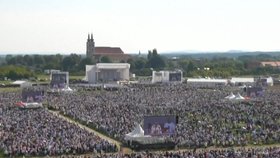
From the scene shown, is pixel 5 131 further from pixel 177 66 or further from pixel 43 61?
pixel 43 61

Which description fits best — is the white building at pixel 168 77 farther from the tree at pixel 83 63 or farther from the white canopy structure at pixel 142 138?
the white canopy structure at pixel 142 138

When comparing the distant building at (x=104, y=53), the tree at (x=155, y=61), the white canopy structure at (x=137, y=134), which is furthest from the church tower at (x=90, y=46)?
the white canopy structure at (x=137, y=134)

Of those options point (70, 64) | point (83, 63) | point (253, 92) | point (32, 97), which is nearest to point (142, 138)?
point (32, 97)

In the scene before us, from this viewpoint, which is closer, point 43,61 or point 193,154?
point 193,154

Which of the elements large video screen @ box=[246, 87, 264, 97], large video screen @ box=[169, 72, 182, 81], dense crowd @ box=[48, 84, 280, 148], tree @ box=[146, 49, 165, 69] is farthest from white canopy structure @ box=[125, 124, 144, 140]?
tree @ box=[146, 49, 165, 69]

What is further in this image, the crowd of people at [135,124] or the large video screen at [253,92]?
the large video screen at [253,92]

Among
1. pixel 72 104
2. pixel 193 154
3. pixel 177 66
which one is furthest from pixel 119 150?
pixel 177 66

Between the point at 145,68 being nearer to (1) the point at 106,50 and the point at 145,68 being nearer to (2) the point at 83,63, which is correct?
(2) the point at 83,63
